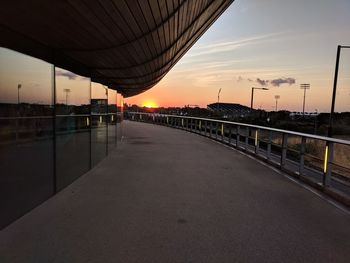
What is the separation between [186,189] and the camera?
254 inches

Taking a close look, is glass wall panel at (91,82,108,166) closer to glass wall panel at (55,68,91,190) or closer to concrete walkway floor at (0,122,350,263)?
glass wall panel at (55,68,91,190)

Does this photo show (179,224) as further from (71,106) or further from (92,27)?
(71,106)

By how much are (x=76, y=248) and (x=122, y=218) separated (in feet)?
3.59

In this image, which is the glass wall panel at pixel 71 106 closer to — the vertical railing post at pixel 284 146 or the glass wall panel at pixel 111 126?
the glass wall panel at pixel 111 126

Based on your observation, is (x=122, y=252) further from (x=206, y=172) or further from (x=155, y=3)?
(x=206, y=172)

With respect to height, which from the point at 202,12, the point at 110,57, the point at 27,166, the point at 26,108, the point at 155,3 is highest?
the point at 202,12

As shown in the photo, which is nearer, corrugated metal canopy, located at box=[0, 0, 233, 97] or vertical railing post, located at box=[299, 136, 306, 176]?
corrugated metal canopy, located at box=[0, 0, 233, 97]

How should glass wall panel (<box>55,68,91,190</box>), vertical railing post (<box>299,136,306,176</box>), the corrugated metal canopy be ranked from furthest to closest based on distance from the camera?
glass wall panel (<box>55,68,91,190</box>) → vertical railing post (<box>299,136,306,176</box>) → the corrugated metal canopy

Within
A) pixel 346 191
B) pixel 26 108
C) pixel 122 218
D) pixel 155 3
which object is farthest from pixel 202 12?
pixel 26 108

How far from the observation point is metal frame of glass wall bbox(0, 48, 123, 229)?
5.95 metres

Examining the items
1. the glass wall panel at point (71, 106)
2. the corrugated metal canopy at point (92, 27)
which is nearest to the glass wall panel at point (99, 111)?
the glass wall panel at point (71, 106)

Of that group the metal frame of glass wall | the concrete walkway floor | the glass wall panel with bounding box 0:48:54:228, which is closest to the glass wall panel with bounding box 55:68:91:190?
the metal frame of glass wall

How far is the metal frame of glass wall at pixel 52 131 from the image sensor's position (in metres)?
5.95

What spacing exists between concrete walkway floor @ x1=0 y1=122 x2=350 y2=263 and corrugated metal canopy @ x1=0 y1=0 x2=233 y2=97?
8.13 feet
